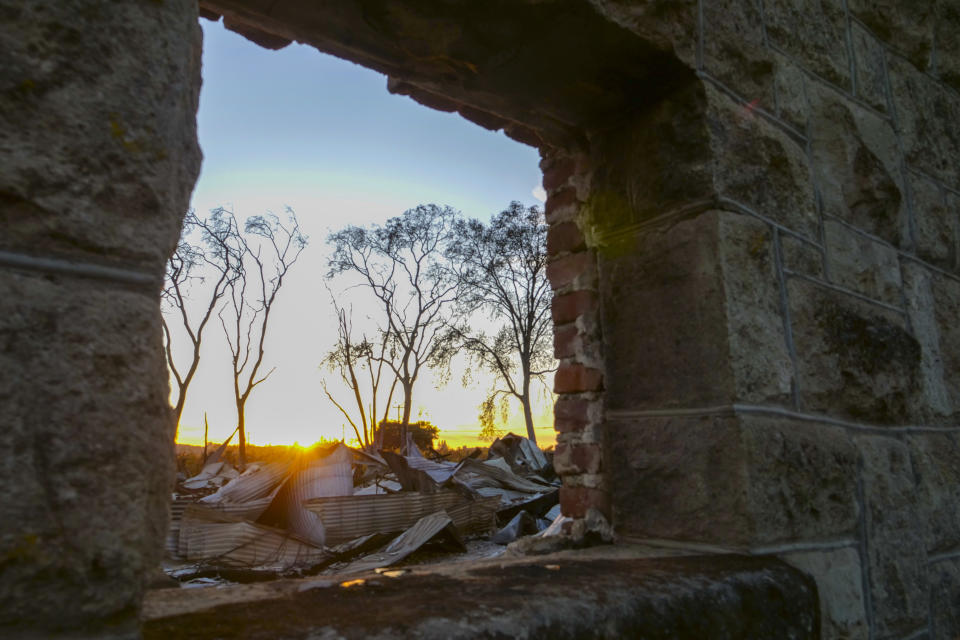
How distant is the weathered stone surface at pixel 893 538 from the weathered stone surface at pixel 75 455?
1694 millimetres

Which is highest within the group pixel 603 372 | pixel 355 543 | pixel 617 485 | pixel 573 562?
pixel 603 372

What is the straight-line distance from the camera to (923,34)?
2.33m

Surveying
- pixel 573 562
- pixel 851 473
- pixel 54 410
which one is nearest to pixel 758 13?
pixel 851 473

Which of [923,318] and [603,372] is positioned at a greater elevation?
[923,318]

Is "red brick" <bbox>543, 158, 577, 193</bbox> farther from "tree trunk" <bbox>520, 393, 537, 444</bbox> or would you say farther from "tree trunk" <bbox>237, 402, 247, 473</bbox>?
"tree trunk" <bbox>520, 393, 537, 444</bbox>

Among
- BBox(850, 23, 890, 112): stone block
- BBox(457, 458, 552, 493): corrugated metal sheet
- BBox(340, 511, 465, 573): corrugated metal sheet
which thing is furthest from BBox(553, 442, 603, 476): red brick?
BBox(457, 458, 552, 493): corrugated metal sheet

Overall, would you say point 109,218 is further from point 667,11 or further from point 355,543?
point 355,543

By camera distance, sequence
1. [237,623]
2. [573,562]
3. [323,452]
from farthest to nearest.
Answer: [323,452] < [573,562] < [237,623]

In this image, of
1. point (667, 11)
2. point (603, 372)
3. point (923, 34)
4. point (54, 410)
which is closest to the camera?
point (54, 410)

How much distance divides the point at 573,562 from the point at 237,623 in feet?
2.62

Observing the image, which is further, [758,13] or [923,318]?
[923,318]

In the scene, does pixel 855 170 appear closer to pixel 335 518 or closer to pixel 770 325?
pixel 770 325

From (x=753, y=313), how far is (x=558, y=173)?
33.4 inches

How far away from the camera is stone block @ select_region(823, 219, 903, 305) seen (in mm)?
1815
